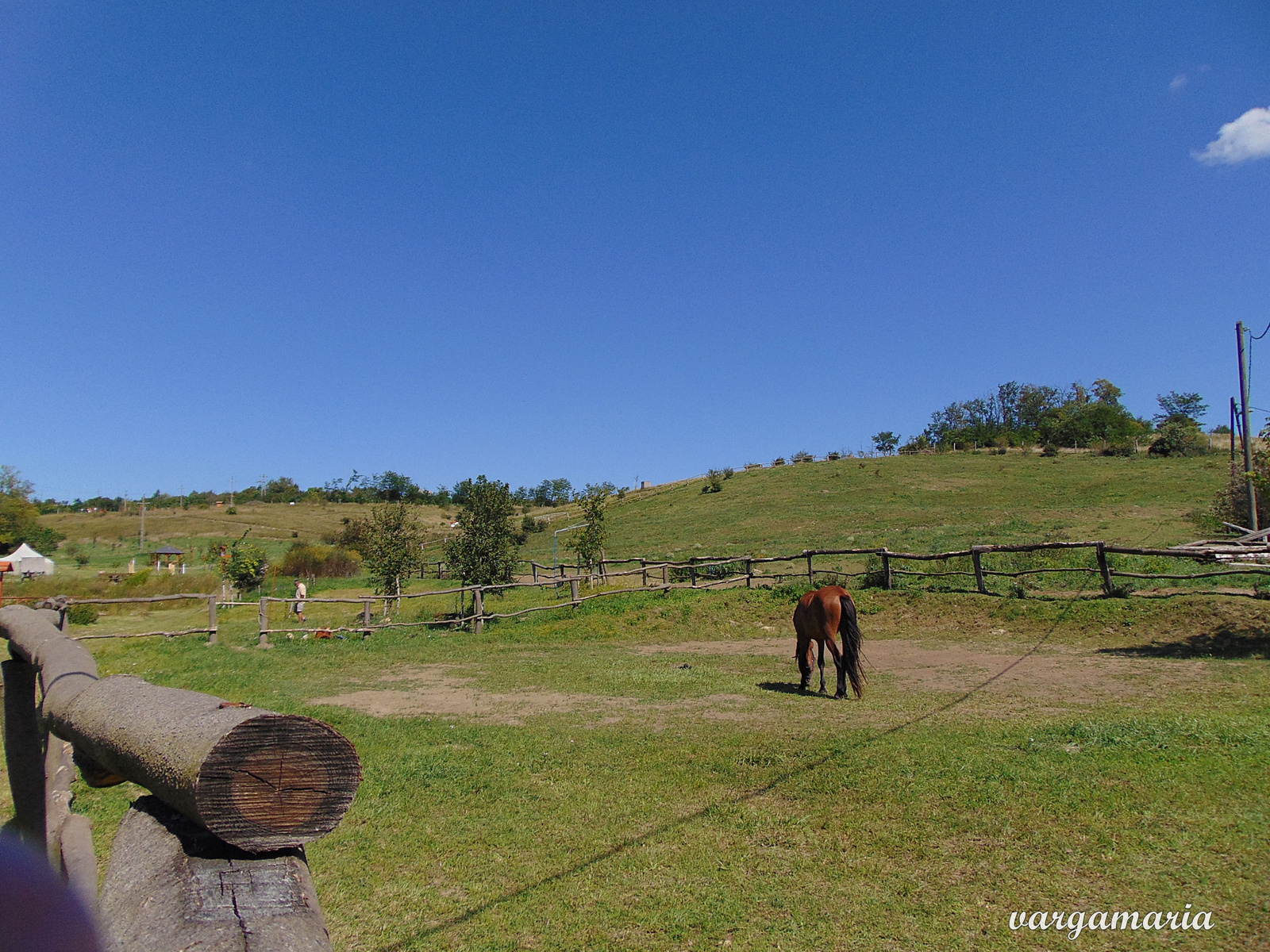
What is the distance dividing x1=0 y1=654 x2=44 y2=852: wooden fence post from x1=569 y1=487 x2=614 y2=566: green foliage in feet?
67.2

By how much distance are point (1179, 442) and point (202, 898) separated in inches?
2507

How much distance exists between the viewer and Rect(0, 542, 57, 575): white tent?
130 feet

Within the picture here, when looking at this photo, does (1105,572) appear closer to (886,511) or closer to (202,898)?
(202,898)

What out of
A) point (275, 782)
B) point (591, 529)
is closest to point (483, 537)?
point (591, 529)

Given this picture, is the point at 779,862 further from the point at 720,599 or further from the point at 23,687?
the point at 720,599

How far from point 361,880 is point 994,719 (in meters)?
6.18

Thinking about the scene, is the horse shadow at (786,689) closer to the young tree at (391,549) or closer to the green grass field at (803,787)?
the green grass field at (803,787)

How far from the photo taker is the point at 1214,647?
10.9m

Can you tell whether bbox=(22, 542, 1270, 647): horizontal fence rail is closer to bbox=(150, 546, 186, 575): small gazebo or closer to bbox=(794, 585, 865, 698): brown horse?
bbox=(794, 585, 865, 698): brown horse

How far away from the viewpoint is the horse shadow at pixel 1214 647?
10.6m

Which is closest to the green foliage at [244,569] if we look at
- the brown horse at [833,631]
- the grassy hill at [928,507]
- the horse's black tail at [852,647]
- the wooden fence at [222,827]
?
the grassy hill at [928,507]

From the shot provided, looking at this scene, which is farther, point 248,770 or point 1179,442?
point 1179,442

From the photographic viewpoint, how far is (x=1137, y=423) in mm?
80438

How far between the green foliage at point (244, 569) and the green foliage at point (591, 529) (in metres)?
15.4
